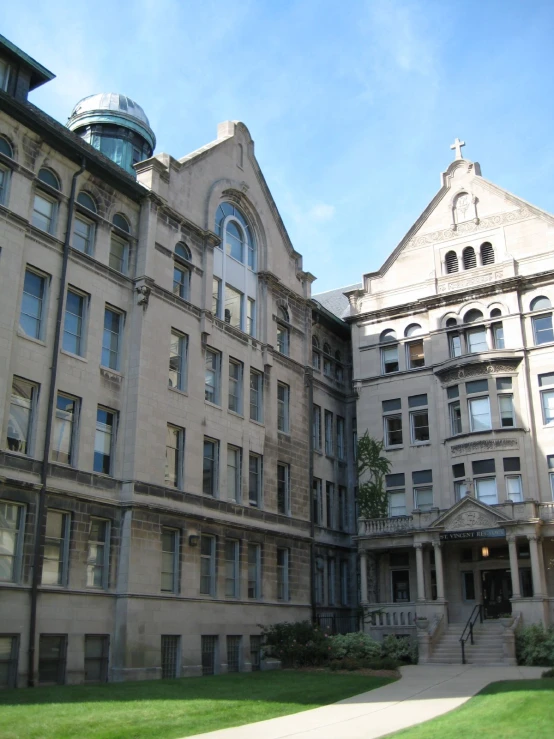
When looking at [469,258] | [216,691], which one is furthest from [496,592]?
[216,691]

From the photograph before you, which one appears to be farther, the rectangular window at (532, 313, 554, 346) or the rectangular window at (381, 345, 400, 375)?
the rectangular window at (381, 345, 400, 375)

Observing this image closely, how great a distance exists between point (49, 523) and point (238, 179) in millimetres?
18711

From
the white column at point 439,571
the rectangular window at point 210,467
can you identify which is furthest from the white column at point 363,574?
the rectangular window at point 210,467

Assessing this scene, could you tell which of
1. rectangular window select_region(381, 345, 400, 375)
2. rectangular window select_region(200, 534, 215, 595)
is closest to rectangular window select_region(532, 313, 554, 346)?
rectangular window select_region(381, 345, 400, 375)

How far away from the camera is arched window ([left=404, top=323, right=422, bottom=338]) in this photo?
41.4m

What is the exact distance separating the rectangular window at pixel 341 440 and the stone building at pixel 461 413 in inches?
69.0

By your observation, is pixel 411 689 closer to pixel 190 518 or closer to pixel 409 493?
pixel 190 518

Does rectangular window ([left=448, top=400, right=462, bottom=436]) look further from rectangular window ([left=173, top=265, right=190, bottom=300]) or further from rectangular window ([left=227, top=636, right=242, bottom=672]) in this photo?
rectangular window ([left=173, top=265, right=190, bottom=300])

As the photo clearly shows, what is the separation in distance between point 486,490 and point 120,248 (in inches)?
767

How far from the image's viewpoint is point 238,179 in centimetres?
3644

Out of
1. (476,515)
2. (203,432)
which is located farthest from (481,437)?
(203,432)

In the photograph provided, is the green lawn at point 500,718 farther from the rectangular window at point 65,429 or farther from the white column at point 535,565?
the white column at point 535,565

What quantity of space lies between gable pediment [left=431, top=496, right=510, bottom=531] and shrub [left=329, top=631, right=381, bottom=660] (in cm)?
708

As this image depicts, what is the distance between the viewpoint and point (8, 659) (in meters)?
22.3
